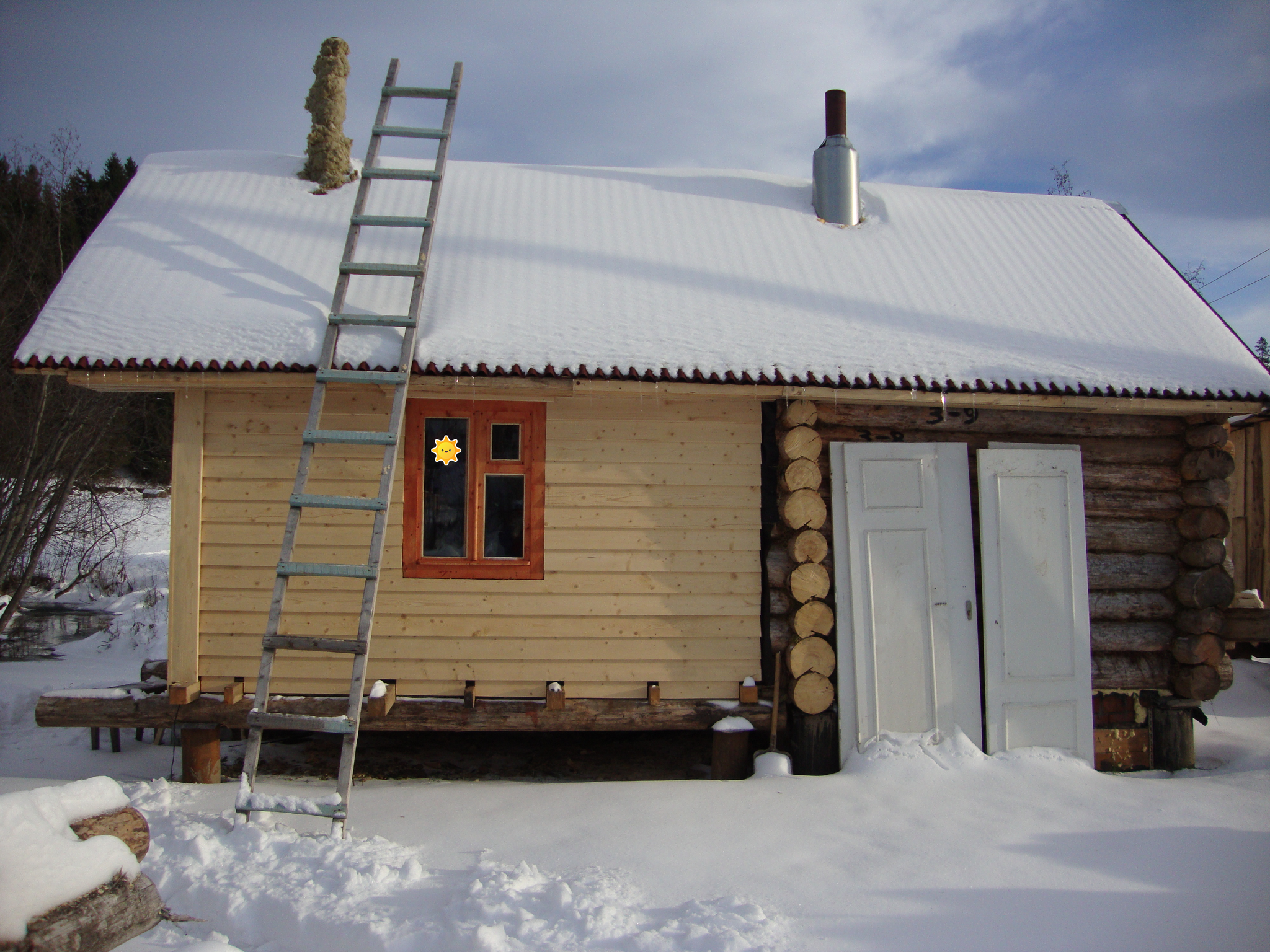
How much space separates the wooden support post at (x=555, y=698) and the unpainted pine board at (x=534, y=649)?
0.68 feet

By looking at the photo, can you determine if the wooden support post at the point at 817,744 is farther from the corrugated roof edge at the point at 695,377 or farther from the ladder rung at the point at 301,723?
the ladder rung at the point at 301,723

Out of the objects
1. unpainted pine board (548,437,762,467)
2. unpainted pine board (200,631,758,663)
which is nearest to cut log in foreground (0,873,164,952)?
unpainted pine board (200,631,758,663)

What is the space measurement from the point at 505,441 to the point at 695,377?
1.46 meters

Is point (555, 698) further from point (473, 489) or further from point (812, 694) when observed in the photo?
point (812, 694)

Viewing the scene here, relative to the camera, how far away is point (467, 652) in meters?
5.57

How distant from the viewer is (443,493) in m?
5.64

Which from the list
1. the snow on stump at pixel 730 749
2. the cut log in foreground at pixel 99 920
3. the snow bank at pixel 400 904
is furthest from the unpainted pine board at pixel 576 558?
the cut log in foreground at pixel 99 920

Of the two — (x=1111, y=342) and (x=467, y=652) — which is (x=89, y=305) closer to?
(x=467, y=652)

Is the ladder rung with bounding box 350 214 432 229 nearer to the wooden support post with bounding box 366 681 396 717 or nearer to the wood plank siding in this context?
the wood plank siding

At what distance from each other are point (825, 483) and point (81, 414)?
1026cm

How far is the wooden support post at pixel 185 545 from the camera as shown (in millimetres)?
5379

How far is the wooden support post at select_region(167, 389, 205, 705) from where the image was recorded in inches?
212

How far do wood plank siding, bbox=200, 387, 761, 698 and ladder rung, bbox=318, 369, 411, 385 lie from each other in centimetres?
90

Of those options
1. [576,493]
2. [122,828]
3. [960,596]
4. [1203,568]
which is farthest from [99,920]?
[1203,568]
